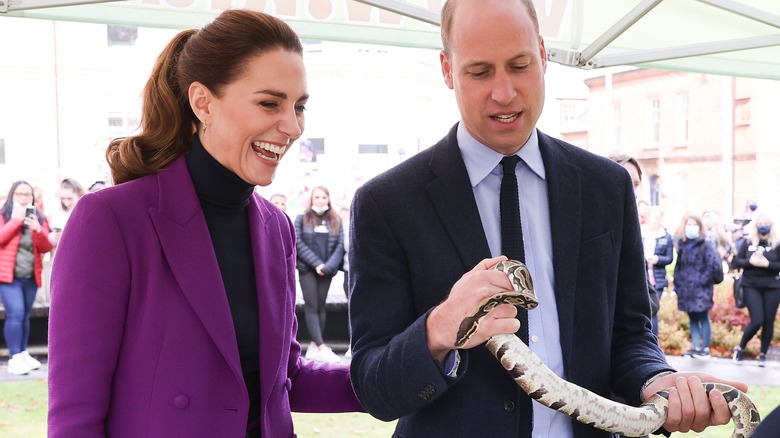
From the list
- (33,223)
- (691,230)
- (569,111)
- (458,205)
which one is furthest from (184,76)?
(569,111)

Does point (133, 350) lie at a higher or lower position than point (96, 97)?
lower

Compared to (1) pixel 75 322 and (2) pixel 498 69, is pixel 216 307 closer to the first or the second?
(1) pixel 75 322

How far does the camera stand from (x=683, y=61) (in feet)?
14.0

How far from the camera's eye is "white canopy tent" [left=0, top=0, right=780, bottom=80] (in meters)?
3.87

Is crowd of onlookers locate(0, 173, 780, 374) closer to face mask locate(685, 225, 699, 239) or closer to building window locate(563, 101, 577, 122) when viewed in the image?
face mask locate(685, 225, 699, 239)

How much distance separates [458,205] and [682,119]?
18.2 metres

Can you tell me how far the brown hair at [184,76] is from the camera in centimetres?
226

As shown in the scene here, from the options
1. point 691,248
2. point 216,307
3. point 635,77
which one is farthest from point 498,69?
point 635,77

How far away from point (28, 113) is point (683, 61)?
49.2 ft

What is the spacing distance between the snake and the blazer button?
2.52 ft

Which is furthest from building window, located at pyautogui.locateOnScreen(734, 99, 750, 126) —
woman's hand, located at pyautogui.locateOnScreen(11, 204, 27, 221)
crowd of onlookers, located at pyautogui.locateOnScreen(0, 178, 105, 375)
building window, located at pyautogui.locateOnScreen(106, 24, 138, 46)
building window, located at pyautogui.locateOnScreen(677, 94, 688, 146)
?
woman's hand, located at pyautogui.locateOnScreen(11, 204, 27, 221)

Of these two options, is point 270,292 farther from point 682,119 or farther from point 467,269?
point 682,119

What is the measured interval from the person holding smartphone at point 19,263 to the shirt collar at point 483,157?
9162mm

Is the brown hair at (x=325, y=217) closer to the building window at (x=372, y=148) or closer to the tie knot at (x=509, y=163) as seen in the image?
the building window at (x=372, y=148)
